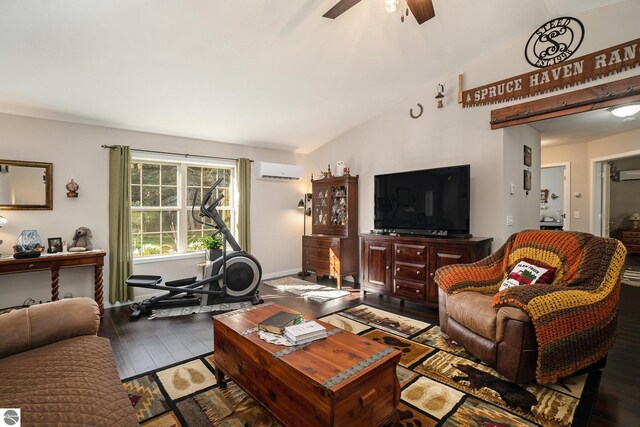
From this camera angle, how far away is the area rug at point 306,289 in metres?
4.22

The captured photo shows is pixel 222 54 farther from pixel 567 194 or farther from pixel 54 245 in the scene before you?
pixel 567 194

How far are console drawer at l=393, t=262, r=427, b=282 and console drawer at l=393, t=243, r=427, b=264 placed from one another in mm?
59

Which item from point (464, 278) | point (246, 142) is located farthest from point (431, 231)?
point (246, 142)

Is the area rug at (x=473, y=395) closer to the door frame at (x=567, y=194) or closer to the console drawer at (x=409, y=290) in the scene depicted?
the console drawer at (x=409, y=290)

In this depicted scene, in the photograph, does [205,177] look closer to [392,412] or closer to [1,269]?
[1,269]

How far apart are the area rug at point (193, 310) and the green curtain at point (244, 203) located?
1.16m

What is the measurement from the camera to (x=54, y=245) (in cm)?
340

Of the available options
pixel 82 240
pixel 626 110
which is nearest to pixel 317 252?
pixel 82 240

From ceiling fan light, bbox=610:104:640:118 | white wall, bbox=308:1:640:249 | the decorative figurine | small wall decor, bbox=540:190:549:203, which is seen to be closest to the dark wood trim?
white wall, bbox=308:1:640:249

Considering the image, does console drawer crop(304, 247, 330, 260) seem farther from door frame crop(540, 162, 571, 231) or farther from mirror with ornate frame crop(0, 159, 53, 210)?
door frame crop(540, 162, 571, 231)

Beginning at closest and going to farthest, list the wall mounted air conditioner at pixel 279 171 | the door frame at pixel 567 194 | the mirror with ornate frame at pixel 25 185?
the mirror with ornate frame at pixel 25 185 → the wall mounted air conditioner at pixel 279 171 → the door frame at pixel 567 194

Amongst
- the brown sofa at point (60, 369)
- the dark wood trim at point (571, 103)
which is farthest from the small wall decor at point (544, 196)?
the brown sofa at point (60, 369)

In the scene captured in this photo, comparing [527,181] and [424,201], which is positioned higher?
[527,181]

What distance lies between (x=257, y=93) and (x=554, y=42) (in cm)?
315
